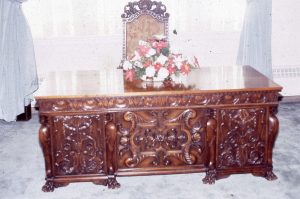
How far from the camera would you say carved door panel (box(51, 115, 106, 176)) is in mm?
3250

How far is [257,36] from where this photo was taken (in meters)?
5.24

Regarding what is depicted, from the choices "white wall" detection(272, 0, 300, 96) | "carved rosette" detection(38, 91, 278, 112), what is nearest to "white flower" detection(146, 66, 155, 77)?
"carved rosette" detection(38, 91, 278, 112)

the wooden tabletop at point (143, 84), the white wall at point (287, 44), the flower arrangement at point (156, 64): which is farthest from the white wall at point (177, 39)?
the flower arrangement at point (156, 64)

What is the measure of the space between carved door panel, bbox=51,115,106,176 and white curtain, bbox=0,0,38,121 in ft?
6.11

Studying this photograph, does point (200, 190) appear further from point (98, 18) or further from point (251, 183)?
point (98, 18)

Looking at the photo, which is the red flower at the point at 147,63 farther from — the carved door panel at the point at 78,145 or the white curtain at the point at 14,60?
the white curtain at the point at 14,60

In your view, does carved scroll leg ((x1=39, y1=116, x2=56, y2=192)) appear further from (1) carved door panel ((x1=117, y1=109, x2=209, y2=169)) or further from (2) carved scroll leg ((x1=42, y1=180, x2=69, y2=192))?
(1) carved door panel ((x1=117, y1=109, x2=209, y2=169))

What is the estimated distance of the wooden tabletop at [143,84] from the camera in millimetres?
3199

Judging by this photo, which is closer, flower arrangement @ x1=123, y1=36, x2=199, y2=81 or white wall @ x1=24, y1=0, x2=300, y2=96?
flower arrangement @ x1=123, y1=36, x2=199, y2=81

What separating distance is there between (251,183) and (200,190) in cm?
45

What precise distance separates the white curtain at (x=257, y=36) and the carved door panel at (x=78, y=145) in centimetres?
267

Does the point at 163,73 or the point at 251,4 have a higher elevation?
the point at 251,4

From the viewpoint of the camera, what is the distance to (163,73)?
3.44 metres

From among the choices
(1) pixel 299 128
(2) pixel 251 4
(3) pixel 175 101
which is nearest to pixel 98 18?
(2) pixel 251 4
